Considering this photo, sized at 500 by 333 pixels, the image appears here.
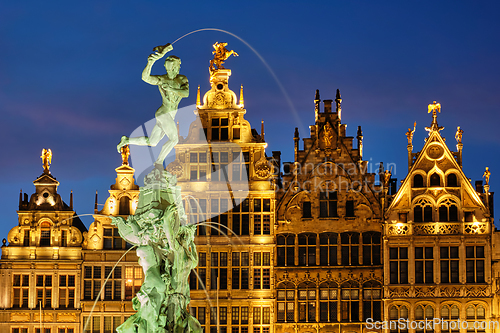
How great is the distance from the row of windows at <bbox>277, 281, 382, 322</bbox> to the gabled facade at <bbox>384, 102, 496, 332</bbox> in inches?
36.2

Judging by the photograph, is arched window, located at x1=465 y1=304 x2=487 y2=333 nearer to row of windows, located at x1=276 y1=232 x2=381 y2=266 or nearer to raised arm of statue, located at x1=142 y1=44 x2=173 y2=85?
row of windows, located at x1=276 y1=232 x2=381 y2=266

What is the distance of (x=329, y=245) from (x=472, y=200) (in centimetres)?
747

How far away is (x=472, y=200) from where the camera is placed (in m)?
42.1

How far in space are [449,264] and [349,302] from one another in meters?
5.30

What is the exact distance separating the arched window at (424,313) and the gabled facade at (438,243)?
4cm

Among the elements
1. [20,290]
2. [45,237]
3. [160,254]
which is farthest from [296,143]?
[160,254]

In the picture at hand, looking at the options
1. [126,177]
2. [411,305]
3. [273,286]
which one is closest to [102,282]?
[126,177]

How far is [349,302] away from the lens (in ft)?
139

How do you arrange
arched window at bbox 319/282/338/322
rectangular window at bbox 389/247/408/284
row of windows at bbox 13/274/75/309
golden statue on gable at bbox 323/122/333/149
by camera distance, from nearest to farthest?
rectangular window at bbox 389/247/408/284, arched window at bbox 319/282/338/322, golden statue on gable at bbox 323/122/333/149, row of windows at bbox 13/274/75/309

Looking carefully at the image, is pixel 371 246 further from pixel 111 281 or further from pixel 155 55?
pixel 155 55

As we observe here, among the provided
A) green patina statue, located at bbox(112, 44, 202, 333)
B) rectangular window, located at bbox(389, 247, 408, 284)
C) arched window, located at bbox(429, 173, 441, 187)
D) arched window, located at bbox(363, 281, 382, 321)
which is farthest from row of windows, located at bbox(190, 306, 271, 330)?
green patina statue, located at bbox(112, 44, 202, 333)

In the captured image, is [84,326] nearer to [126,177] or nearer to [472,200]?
[126,177]

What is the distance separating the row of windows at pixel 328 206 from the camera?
4291 centimetres

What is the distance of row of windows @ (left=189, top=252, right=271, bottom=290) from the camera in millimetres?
42656
